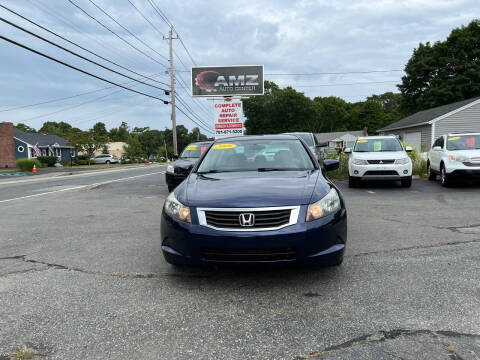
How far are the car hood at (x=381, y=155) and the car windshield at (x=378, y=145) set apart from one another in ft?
1.35

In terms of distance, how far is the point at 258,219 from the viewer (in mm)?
3195

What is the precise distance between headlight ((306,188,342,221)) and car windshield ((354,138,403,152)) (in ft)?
28.6

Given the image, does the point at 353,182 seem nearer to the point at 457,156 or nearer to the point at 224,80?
the point at 457,156

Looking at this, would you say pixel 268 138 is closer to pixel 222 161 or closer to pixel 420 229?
pixel 222 161

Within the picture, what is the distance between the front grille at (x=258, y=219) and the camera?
10.5 feet

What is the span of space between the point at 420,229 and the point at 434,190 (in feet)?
17.9

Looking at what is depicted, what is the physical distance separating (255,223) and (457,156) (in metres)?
9.30

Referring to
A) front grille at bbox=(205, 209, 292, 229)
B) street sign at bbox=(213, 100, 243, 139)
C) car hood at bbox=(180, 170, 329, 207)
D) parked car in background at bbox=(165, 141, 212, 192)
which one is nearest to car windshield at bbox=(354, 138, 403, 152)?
parked car in background at bbox=(165, 141, 212, 192)

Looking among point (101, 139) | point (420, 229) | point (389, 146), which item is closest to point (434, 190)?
point (389, 146)

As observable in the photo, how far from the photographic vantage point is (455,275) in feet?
12.0

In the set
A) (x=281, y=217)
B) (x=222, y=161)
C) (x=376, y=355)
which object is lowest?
(x=376, y=355)

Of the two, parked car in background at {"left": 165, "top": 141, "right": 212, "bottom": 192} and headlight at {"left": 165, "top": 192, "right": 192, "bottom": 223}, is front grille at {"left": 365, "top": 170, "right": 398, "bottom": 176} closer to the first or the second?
parked car in background at {"left": 165, "top": 141, "right": 212, "bottom": 192}

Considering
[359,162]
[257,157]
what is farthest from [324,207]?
[359,162]

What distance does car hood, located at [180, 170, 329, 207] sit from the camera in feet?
10.9
